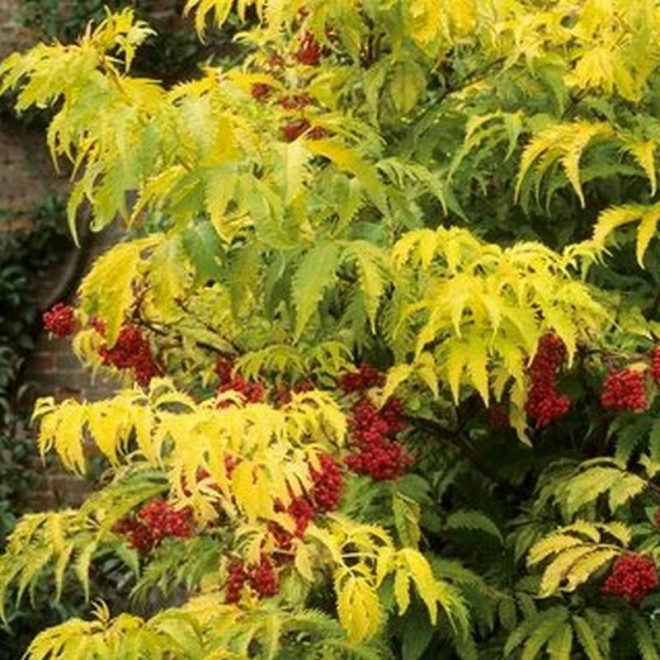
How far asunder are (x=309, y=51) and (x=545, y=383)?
809 mm

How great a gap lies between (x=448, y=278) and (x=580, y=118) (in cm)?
51

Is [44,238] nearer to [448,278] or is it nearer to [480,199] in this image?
[480,199]

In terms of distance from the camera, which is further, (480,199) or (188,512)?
(480,199)

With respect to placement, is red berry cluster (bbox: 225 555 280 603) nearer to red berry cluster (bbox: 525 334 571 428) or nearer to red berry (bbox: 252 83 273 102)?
red berry cluster (bbox: 525 334 571 428)

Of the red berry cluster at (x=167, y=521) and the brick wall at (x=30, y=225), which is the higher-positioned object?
the red berry cluster at (x=167, y=521)

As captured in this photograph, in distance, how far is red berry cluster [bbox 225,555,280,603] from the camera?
2.13 meters

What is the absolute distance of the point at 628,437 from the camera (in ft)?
8.25

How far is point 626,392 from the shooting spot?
233 cm

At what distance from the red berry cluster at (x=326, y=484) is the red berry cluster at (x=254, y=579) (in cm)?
10

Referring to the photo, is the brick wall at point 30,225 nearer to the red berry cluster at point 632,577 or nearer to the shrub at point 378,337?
the shrub at point 378,337

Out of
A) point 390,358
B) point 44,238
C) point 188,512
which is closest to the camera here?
point 188,512

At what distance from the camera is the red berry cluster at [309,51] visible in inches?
111

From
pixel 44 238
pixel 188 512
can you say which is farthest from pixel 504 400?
pixel 44 238

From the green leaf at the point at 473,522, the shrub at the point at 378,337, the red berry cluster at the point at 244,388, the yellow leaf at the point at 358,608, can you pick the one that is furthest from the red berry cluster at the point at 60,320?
the yellow leaf at the point at 358,608
